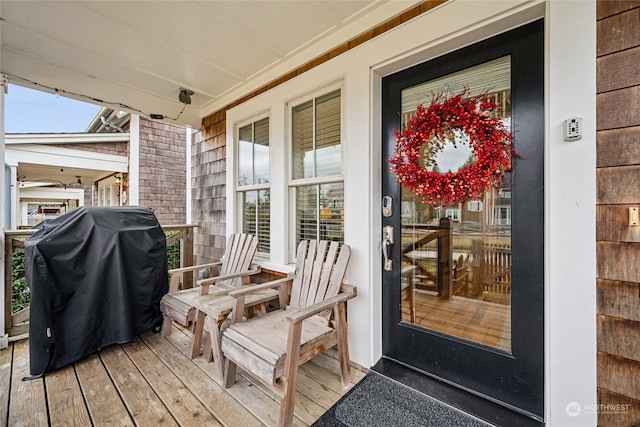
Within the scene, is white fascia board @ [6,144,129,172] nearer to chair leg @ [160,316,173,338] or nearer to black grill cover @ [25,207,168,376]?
black grill cover @ [25,207,168,376]

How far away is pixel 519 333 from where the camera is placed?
151 cm

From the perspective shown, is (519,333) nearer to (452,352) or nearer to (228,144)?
(452,352)

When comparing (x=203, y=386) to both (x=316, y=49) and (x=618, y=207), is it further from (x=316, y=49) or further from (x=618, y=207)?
(x=316, y=49)

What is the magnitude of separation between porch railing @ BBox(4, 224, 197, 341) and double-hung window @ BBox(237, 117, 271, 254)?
106cm

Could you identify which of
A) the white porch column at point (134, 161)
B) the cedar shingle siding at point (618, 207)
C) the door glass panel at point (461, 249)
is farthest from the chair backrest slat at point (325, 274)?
the white porch column at point (134, 161)

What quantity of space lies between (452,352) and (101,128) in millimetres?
9356

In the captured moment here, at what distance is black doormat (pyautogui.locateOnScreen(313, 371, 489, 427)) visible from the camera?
1479 millimetres

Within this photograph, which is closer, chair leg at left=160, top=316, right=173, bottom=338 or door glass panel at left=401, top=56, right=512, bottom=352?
door glass panel at left=401, top=56, right=512, bottom=352

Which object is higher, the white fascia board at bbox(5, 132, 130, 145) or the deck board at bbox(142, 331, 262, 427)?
the white fascia board at bbox(5, 132, 130, 145)

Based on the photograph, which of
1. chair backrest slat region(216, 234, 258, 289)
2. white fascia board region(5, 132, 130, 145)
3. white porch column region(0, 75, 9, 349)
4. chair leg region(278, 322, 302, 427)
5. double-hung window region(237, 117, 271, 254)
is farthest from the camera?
white fascia board region(5, 132, 130, 145)

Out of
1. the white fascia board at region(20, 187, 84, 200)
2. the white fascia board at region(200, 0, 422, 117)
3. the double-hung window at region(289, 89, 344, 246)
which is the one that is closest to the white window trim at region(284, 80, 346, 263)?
the double-hung window at region(289, 89, 344, 246)

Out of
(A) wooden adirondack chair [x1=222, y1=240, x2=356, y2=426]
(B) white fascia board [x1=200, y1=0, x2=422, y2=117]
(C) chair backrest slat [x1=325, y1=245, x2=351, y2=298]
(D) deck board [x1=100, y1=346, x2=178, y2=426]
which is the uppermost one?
(B) white fascia board [x1=200, y1=0, x2=422, y2=117]

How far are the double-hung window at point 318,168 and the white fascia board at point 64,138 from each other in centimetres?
532

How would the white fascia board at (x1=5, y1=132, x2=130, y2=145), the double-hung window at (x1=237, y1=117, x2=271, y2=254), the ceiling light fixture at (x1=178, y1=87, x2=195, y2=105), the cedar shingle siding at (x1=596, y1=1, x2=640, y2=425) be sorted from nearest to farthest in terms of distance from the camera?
the cedar shingle siding at (x1=596, y1=1, x2=640, y2=425) < the double-hung window at (x1=237, y1=117, x2=271, y2=254) < the ceiling light fixture at (x1=178, y1=87, x2=195, y2=105) < the white fascia board at (x1=5, y1=132, x2=130, y2=145)
